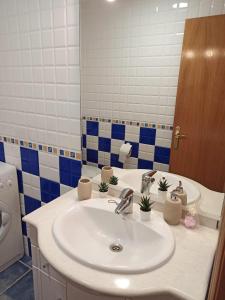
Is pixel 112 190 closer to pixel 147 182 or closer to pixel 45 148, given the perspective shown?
pixel 147 182

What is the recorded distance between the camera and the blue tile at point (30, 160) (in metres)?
1.46

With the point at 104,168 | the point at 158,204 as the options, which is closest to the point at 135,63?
the point at 104,168

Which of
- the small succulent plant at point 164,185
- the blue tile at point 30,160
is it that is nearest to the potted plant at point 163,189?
the small succulent plant at point 164,185

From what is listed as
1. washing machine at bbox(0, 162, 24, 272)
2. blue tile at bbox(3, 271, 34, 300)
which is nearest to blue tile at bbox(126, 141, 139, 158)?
washing machine at bbox(0, 162, 24, 272)

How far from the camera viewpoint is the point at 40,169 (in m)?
1.46

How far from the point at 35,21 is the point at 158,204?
1172 millimetres

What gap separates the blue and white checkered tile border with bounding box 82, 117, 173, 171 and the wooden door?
7 centimetres

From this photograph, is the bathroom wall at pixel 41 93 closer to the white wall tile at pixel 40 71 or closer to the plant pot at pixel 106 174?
the white wall tile at pixel 40 71

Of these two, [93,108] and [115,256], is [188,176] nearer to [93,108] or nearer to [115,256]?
[115,256]

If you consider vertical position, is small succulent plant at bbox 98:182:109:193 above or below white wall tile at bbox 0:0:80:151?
below

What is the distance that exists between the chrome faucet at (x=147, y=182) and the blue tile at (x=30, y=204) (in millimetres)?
799

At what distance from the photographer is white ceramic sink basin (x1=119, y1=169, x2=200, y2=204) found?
1.04 meters

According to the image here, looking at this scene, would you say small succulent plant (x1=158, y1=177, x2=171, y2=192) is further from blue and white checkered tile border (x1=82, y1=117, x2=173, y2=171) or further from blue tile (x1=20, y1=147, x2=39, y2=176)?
blue tile (x1=20, y1=147, x2=39, y2=176)

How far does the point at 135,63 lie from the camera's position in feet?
3.57
